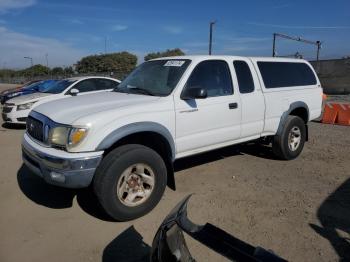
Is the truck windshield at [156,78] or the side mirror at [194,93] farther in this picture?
the truck windshield at [156,78]

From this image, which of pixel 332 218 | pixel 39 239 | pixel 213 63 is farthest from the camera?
pixel 213 63

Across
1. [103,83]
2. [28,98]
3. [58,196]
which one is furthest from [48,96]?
[58,196]

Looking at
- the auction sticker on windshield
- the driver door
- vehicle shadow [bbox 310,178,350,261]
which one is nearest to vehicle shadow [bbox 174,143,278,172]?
the driver door

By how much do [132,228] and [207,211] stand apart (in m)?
0.98

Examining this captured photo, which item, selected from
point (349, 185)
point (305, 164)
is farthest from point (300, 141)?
point (349, 185)

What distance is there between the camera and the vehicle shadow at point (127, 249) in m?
3.46

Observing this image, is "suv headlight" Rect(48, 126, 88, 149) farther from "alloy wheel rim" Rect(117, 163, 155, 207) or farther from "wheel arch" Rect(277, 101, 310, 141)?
"wheel arch" Rect(277, 101, 310, 141)

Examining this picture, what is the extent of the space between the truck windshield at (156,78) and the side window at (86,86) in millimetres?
5641

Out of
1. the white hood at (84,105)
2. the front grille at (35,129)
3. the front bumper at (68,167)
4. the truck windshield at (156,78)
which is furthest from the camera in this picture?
the truck windshield at (156,78)

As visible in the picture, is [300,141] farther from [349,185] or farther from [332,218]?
[332,218]

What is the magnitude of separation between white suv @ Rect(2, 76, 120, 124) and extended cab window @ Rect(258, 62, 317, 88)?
18.8 ft

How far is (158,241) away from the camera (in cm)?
236

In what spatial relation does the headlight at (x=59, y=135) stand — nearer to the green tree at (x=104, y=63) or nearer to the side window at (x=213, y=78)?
the side window at (x=213, y=78)

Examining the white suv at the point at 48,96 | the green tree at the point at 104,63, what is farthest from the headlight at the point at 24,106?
the green tree at the point at 104,63
